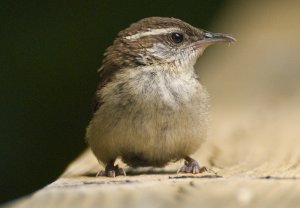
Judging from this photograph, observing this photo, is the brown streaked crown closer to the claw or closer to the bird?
the bird

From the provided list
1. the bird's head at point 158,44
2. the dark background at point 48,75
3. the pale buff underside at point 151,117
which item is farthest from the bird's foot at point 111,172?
the dark background at point 48,75

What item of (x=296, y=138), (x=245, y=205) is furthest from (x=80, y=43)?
(x=245, y=205)

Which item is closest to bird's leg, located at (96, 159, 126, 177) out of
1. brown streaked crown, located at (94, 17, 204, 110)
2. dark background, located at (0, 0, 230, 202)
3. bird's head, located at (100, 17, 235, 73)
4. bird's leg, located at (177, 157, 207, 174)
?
bird's leg, located at (177, 157, 207, 174)

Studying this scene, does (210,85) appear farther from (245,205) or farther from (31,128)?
(245,205)

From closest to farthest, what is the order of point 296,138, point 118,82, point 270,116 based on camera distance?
1. point 296,138
2. point 118,82
3. point 270,116

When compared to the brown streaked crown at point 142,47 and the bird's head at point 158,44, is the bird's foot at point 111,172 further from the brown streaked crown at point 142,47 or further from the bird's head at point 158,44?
the bird's head at point 158,44
